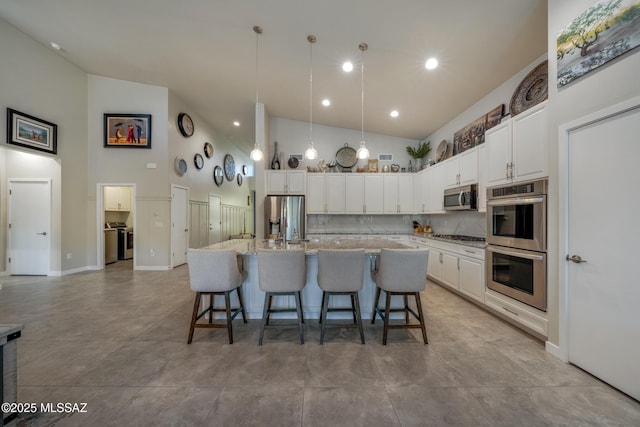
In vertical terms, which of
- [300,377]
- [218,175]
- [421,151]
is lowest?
[300,377]

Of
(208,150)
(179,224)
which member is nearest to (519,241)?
(179,224)

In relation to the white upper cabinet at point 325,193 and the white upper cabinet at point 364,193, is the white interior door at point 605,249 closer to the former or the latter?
the white upper cabinet at point 364,193

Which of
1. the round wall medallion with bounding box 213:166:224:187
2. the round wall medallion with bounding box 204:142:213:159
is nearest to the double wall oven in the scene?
the round wall medallion with bounding box 204:142:213:159

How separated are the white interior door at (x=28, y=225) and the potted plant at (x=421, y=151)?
7.82 m

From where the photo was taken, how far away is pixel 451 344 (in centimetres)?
243

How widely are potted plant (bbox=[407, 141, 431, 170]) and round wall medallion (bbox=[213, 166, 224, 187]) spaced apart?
5.95 metres

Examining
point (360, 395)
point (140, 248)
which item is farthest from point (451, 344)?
point (140, 248)

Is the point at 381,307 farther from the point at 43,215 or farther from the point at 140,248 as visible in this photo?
the point at 43,215

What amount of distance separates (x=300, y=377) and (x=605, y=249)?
2465mm

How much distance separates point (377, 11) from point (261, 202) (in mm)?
3986

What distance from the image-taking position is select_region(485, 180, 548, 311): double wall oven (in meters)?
2.35

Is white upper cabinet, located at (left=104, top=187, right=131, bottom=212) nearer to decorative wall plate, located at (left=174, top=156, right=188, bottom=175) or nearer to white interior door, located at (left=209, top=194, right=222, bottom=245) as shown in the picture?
white interior door, located at (left=209, top=194, right=222, bottom=245)

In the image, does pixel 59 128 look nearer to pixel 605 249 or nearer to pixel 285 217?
pixel 285 217

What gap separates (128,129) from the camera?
18.4 feet
